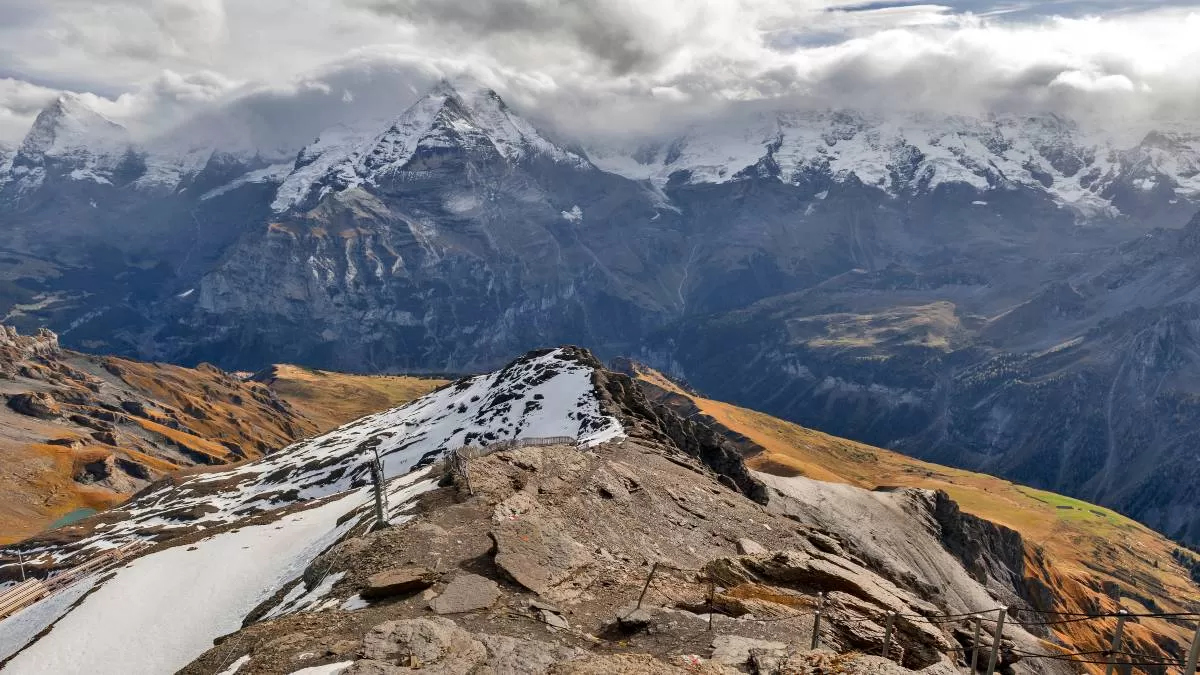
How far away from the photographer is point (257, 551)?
199 feet

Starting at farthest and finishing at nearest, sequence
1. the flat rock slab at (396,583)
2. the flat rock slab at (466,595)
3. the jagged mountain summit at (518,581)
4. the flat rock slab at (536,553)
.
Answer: the flat rock slab at (536,553) → the flat rock slab at (396,583) → the flat rock slab at (466,595) → the jagged mountain summit at (518,581)

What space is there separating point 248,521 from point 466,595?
5037cm

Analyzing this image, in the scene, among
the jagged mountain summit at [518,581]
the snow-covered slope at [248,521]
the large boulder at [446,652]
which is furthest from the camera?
the snow-covered slope at [248,521]

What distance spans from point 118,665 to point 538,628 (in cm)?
2968

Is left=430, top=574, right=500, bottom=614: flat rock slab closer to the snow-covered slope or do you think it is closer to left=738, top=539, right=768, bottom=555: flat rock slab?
the snow-covered slope

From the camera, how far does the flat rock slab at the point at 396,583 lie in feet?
109

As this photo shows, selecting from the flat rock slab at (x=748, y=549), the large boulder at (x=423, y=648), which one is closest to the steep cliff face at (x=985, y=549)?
the flat rock slab at (x=748, y=549)

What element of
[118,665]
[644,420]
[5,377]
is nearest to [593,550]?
[118,665]

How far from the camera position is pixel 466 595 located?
108 feet

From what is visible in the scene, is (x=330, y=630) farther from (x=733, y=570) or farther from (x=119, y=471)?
(x=119, y=471)

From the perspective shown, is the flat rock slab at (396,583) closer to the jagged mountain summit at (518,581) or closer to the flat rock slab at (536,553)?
the jagged mountain summit at (518,581)

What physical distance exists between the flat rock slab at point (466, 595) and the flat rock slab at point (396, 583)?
3.58 ft

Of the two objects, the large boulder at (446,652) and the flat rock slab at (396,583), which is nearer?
the large boulder at (446,652)

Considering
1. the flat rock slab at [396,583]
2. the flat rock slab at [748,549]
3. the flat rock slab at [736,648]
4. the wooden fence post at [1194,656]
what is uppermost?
the wooden fence post at [1194,656]
